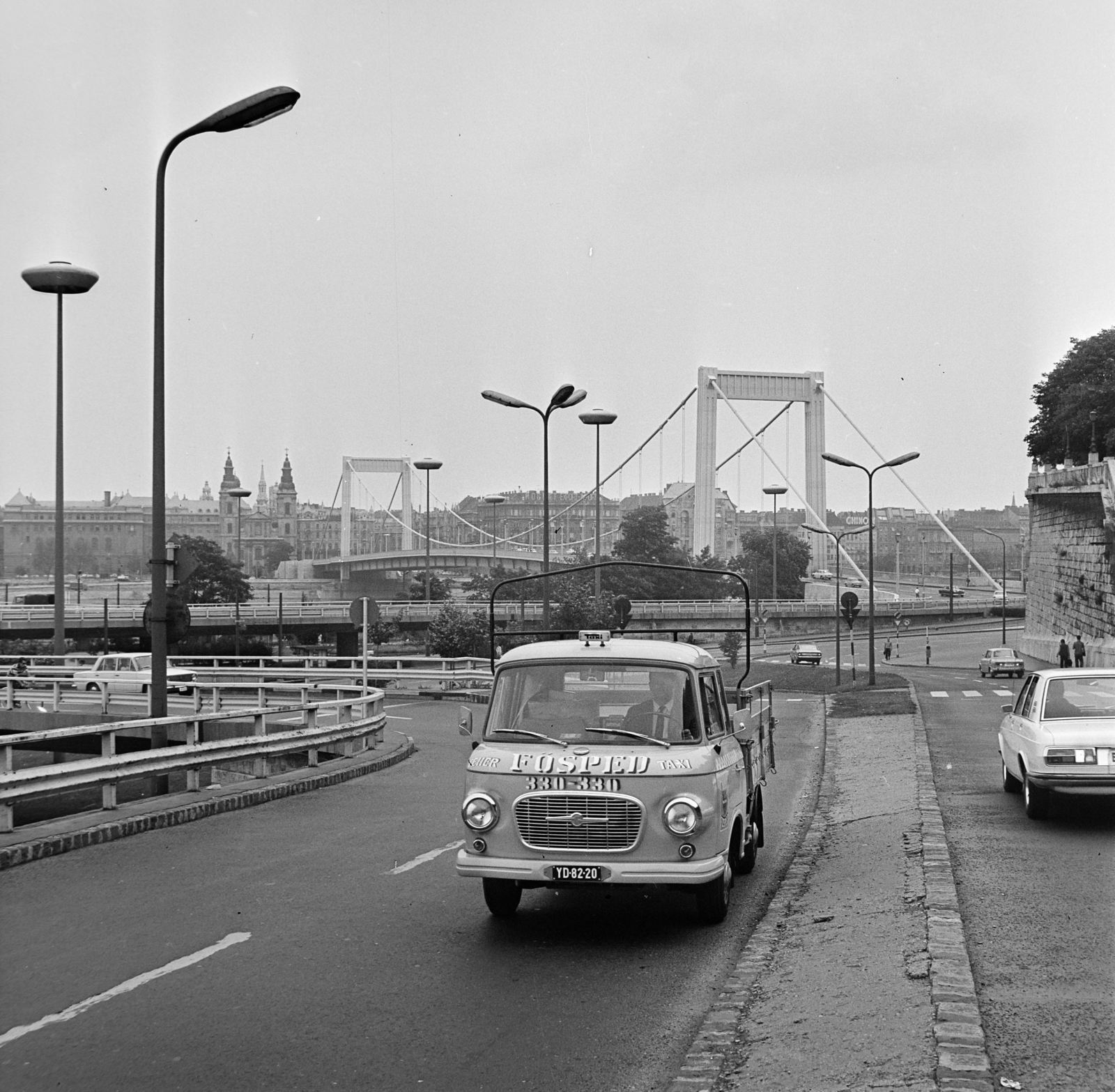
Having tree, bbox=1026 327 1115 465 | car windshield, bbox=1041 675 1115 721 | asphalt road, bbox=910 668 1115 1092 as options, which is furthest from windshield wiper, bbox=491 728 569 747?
tree, bbox=1026 327 1115 465

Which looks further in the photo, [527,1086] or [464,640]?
[464,640]

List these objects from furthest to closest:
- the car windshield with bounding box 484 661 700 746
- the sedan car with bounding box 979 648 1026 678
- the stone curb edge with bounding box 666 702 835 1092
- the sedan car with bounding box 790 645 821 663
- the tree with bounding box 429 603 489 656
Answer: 1. the sedan car with bounding box 790 645 821 663
2. the sedan car with bounding box 979 648 1026 678
3. the tree with bounding box 429 603 489 656
4. the car windshield with bounding box 484 661 700 746
5. the stone curb edge with bounding box 666 702 835 1092

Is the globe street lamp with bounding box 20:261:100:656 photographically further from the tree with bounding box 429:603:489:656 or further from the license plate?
the license plate

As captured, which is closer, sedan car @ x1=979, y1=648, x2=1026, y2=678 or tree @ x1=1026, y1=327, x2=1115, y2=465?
sedan car @ x1=979, y1=648, x2=1026, y2=678

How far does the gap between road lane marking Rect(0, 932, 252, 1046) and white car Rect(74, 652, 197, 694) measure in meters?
21.9

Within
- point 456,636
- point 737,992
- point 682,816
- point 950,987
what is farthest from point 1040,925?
point 456,636

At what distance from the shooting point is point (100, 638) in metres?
70.2

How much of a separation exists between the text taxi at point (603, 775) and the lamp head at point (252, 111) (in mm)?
7625

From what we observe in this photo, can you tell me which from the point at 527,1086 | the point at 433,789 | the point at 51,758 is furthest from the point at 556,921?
the point at 51,758

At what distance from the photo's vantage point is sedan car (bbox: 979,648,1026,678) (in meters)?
52.7

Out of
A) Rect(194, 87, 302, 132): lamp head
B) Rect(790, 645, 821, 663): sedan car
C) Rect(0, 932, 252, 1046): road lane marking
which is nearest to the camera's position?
Rect(0, 932, 252, 1046): road lane marking

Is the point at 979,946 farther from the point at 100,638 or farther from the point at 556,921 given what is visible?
the point at 100,638

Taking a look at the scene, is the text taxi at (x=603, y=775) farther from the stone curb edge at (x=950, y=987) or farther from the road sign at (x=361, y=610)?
the road sign at (x=361, y=610)

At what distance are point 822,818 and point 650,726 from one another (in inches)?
252
